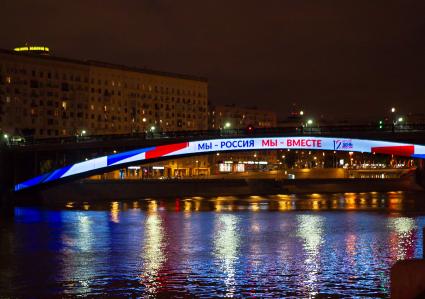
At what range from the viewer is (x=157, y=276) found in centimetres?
3234

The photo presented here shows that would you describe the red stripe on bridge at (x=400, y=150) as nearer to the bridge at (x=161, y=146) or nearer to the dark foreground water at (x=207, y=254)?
the bridge at (x=161, y=146)

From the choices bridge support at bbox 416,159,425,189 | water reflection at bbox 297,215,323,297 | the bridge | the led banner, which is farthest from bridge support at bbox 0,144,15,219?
bridge support at bbox 416,159,425,189

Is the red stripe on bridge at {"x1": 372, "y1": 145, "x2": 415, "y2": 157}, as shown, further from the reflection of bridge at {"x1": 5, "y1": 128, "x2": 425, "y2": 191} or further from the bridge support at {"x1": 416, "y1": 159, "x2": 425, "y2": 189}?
the bridge support at {"x1": 416, "y1": 159, "x2": 425, "y2": 189}

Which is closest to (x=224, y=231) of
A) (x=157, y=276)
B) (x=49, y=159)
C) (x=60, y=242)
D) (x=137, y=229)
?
(x=137, y=229)

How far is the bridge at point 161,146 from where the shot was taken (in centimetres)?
7050

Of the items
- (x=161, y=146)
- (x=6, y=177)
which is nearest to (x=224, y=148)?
(x=161, y=146)

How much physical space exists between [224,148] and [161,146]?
6.77m

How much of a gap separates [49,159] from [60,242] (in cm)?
4560

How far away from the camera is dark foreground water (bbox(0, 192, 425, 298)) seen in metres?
29.4

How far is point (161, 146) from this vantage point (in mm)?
82375

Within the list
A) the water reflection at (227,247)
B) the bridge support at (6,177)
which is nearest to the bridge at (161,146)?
the bridge support at (6,177)

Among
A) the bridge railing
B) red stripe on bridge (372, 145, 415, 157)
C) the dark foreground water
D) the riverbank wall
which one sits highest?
the bridge railing

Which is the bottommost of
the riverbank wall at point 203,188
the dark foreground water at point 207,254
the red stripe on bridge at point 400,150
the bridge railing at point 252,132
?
the dark foreground water at point 207,254

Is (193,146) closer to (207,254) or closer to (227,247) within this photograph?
(227,247)
